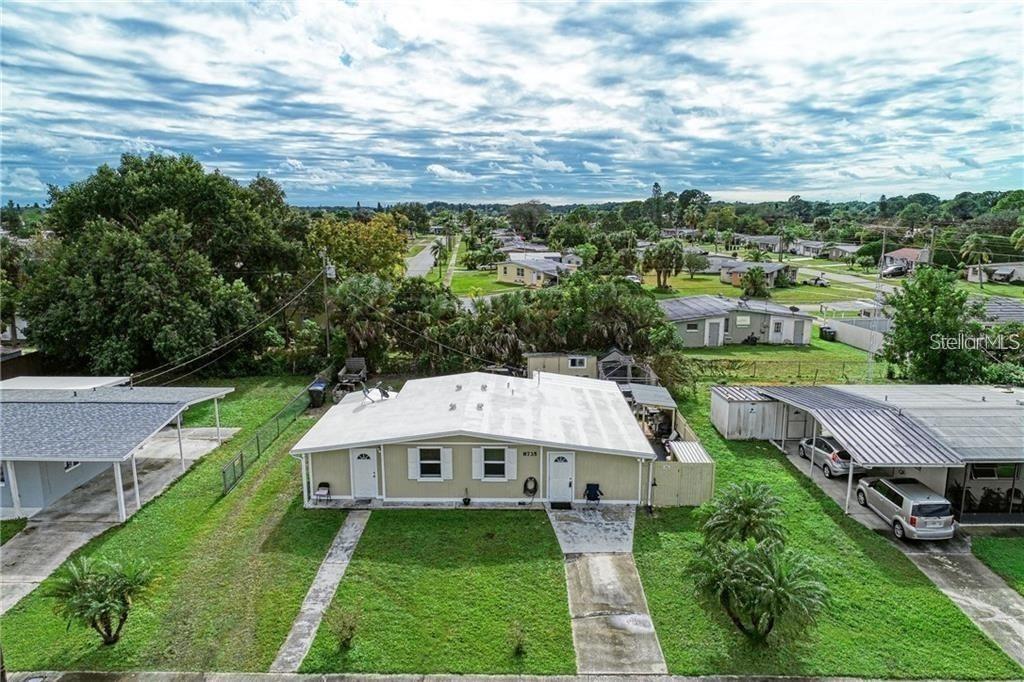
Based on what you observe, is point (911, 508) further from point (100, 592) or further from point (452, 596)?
Answer: point (100, 592)

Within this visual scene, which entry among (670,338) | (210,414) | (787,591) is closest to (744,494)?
(787,591)

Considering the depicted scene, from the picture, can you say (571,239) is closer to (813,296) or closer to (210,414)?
(813,296)

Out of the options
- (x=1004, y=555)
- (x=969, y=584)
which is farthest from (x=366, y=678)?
(x=1004, y=555)

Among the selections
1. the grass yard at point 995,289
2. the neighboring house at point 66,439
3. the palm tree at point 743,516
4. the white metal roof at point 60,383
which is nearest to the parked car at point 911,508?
the palm tree at point 743,516

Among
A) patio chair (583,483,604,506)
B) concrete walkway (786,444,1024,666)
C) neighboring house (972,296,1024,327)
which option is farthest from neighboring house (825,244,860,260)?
patio chair (583,483,604,506)

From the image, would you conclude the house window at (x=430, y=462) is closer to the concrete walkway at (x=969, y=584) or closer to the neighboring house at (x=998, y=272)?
the concrete walkway at (x=969, y=584)

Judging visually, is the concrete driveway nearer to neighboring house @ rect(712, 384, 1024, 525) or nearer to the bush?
the bush
